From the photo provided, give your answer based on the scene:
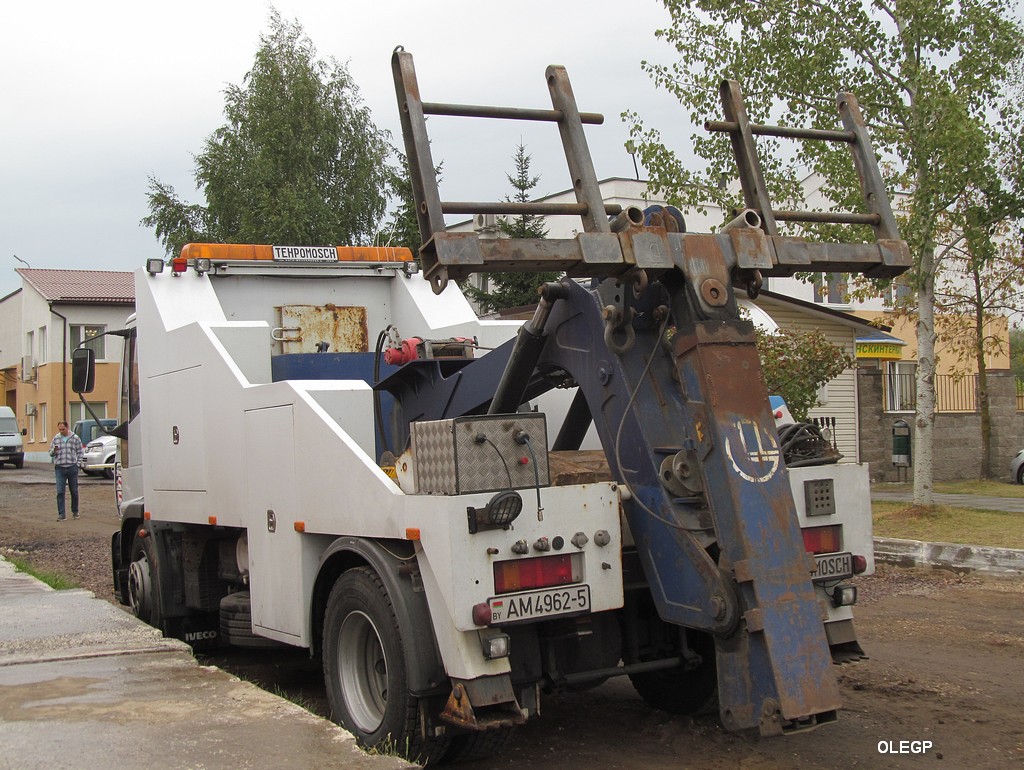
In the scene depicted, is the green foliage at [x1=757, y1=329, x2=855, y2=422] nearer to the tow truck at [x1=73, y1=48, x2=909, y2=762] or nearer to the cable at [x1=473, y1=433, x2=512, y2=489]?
the tow truck at [x1=73, y1=48, x2=909, y2=762]

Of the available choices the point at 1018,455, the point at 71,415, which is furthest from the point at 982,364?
the point at 71,415

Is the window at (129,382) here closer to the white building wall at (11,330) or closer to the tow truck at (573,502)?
the tow truck at (573,502)

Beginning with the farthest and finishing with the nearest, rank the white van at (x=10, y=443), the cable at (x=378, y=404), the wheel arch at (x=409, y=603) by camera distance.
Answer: the white van at (x=10, y=443)
the cable at (x=378, y=404)
the wheel arch at (x=409, y=603)

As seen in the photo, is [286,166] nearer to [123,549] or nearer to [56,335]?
[56,335]

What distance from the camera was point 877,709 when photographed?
5.93 meters

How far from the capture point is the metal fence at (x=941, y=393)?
2503cm

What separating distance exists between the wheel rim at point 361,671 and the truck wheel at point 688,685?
1.38 m

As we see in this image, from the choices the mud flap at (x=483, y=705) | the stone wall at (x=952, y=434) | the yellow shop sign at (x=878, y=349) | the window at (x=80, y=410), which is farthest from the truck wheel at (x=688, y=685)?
the window at (x=80, y=410)

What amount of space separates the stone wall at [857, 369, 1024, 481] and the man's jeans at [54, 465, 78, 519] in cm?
1452

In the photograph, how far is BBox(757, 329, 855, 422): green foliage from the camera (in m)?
14.1

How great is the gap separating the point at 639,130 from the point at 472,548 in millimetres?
11503

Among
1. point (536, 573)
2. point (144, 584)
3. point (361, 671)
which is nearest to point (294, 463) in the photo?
point (361, 671)

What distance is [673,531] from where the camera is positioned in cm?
486

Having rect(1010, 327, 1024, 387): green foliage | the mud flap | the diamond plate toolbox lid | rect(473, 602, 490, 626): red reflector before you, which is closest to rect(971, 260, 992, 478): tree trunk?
rect(1010, 327, 1024, 387): green foliage
